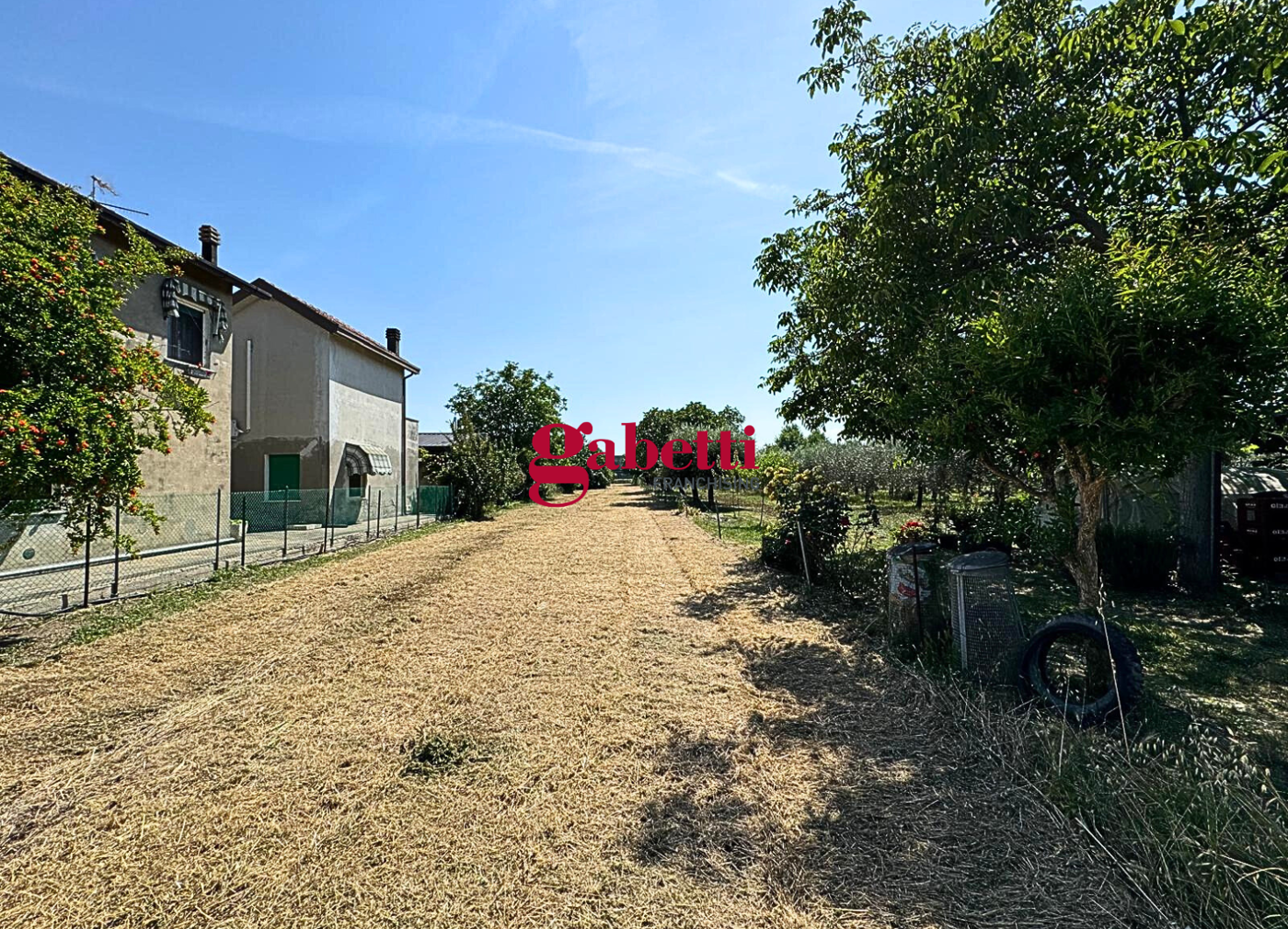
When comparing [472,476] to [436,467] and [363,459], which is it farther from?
[363,459]

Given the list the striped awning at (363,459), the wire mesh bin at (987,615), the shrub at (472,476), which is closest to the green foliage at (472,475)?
the shrub at (472,476)

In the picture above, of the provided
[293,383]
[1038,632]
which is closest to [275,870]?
[1038,632]

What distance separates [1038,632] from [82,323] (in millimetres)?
9398

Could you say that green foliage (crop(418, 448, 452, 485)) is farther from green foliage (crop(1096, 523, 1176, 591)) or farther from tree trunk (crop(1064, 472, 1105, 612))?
tree trunk (crop(1064, 472, 1105, 612))

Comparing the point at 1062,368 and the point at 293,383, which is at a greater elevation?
the point at 293,383

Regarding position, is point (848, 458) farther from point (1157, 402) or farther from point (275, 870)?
point (275, 870)

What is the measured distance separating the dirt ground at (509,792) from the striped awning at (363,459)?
49.0ft

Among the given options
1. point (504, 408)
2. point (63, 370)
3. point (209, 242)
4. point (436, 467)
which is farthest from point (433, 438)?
point (63, 370)

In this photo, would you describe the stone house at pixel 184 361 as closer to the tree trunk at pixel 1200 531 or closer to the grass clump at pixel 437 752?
the grass clump at pixel 437 752

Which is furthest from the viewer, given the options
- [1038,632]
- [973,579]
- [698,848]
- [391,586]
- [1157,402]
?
[391,586]

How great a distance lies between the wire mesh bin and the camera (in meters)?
4.33

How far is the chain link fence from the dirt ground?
8.96 feet

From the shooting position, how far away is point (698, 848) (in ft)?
8.59

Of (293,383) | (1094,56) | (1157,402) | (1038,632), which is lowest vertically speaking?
(1038,632)
